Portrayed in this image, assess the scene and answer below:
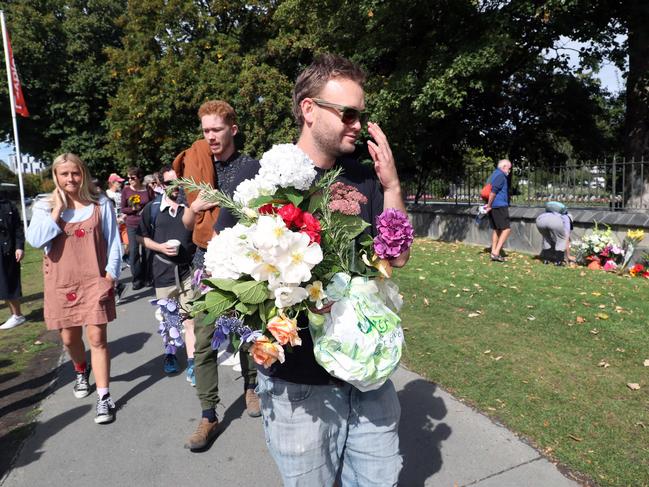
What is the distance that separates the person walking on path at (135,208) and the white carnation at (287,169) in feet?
22.0

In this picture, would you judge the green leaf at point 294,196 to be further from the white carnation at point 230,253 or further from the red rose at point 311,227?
the white carnation at point 230,253

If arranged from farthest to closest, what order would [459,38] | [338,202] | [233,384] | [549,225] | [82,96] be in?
[82,96] < [459,38] < [549,225] < [233,384] < [338,202]

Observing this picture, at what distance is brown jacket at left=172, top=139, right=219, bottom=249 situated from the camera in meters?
3.16

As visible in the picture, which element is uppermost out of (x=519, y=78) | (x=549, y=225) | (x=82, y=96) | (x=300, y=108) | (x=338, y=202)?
(x=82, y=96)

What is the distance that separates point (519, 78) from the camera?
15.1 metres

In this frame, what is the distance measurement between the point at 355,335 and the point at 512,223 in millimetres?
10346

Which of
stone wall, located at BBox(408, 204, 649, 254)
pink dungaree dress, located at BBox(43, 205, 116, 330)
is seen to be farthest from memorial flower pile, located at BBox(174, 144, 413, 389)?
stone wall, located at BBox(408, 204, 649, 254)

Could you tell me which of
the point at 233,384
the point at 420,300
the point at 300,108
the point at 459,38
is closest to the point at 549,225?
the point at 420,300

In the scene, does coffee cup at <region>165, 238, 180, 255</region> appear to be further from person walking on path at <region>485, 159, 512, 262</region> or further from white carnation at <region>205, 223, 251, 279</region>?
person walking on path at <region>485, 159, 512, 262</region>

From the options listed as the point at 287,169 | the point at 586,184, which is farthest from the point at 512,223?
the point at 287,169

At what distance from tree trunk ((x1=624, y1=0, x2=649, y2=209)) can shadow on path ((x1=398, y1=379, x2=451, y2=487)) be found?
8312 millimetres

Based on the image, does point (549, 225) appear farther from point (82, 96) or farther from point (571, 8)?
point (82, 96)

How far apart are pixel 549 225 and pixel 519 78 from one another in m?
8.40

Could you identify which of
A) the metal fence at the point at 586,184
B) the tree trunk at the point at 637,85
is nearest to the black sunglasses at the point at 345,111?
the metal fence at the point at 586,184
